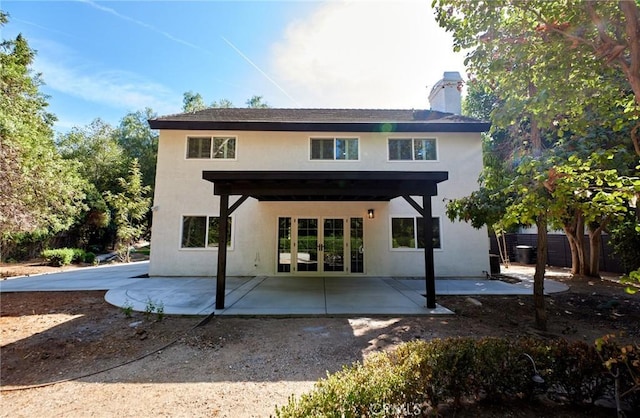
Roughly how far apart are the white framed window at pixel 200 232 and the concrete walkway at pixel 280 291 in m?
1.20

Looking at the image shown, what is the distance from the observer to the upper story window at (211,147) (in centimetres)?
1029

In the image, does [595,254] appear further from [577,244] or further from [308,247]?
[308,247]

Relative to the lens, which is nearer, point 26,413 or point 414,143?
point 26,413

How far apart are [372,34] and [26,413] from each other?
7942 mm

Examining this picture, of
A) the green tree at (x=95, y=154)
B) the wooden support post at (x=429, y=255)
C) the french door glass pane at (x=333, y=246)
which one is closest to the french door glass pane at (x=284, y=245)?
the french door glass pane at (x=333, y=246)

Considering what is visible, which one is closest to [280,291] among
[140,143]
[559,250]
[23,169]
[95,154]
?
[23,169]

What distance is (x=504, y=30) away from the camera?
3672 millimetres

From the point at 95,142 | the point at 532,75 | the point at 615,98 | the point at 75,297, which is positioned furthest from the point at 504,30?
the point at 95,142

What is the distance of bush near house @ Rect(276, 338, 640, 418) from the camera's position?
2.41m

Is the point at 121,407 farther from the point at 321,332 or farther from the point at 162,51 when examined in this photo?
the point at 162,51

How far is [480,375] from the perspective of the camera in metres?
2.70

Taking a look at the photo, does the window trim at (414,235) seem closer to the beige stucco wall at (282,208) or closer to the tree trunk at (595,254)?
the beige stucco wall at (282,208)

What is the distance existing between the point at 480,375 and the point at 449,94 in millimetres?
12100

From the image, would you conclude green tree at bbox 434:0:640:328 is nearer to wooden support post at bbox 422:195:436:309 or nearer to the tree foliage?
the tree foliage
